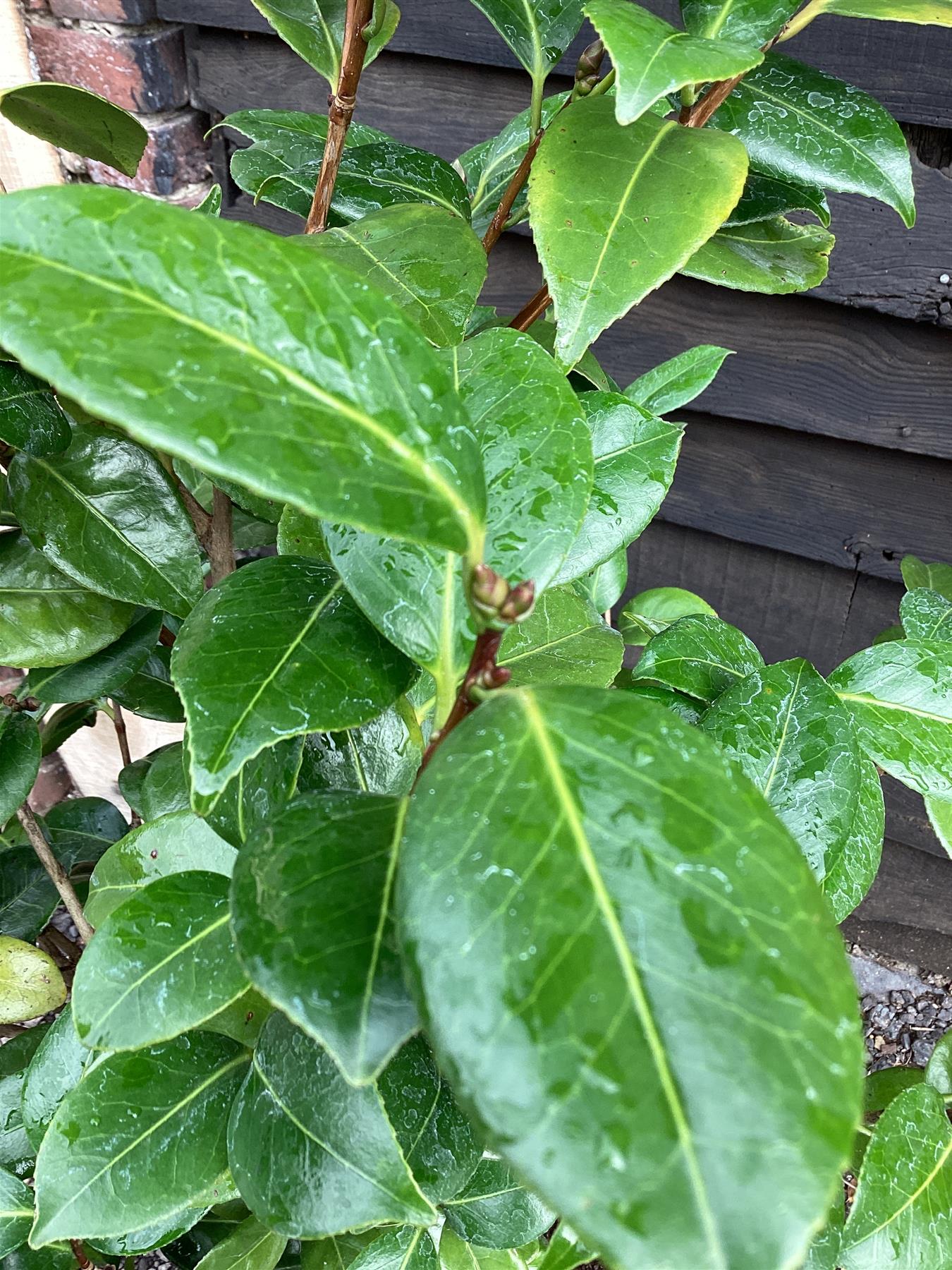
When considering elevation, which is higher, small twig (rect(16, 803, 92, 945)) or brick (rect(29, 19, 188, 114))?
brick (rect(29, 19, 188, 114))

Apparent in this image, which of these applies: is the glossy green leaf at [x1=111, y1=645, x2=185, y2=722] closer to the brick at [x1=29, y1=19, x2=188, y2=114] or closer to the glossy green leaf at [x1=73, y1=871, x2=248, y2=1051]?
the glossy green leaf at [x1=73, y1=871, x2=248, y2=1051]

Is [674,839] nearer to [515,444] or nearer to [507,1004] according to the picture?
[507,1004]

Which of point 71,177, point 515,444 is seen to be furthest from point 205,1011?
point 71,177

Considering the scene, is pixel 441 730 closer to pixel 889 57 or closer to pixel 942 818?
pixel 942 818

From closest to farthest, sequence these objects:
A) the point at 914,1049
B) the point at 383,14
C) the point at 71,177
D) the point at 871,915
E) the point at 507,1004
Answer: the point at 507,1004 → the point at 383,14 → the point at 71,177 → the point at 914,1049 → the point at 871,915

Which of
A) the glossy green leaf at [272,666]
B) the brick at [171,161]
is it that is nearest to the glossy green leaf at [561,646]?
the glossy green leaf at [272,666]

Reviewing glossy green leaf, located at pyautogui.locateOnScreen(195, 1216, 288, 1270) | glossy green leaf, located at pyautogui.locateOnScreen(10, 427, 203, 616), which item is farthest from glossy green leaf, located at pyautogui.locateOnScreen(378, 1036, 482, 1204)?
glossy green leaf, located at pyautogui.locateOnScreen(10, 427, 203, 616)

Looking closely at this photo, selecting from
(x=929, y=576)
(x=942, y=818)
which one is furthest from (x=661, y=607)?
(x=942, y=818)

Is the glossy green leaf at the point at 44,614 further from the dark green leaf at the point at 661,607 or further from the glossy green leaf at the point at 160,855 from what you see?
the dark green leaf at the point at 661,607
